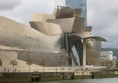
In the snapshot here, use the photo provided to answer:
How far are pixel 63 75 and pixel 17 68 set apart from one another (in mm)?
10449

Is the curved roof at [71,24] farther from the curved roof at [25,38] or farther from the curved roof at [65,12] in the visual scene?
the curved roof at [25,38]

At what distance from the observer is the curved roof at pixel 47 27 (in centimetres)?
8412

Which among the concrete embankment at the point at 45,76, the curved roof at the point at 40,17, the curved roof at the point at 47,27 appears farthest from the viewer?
the curved roof at the point at 40,17

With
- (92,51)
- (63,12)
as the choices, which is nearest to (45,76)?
(63,12)

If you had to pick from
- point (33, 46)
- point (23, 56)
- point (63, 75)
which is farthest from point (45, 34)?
point (63, 75)

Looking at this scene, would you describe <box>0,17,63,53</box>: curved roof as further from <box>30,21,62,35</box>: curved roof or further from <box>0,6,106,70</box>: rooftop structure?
<box>30,21,62,35</box>: curved roof

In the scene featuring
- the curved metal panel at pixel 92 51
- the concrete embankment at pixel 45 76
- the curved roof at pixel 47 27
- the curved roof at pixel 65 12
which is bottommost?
the concrete embankment at pixel 45 76

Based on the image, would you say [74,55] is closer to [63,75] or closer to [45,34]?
[45,34]

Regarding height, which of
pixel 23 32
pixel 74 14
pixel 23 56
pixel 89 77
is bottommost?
pixel 89 77

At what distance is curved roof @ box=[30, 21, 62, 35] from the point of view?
3312 inches

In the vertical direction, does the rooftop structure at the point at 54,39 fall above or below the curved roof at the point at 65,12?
below

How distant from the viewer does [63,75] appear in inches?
2457

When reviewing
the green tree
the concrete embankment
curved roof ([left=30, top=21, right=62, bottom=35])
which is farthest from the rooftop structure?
the concrete embankment

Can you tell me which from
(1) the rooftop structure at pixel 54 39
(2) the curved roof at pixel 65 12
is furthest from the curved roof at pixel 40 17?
(2) the curved roof at pixel 65 12
